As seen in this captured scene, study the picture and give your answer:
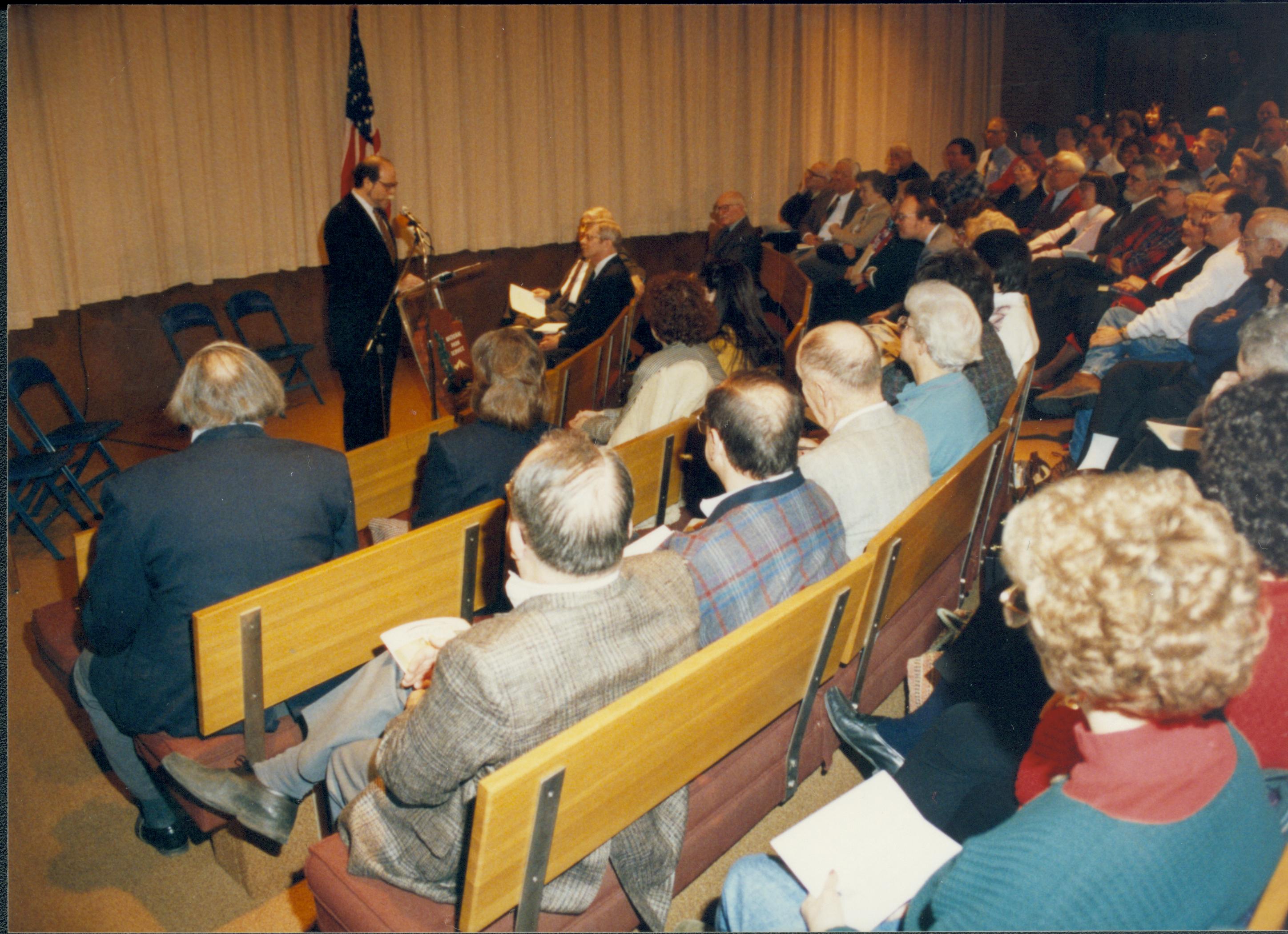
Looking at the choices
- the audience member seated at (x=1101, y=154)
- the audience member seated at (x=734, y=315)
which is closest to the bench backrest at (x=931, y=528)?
the audience member seated at (x=734, y=315)

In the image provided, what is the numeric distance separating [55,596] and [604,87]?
612 centimetres

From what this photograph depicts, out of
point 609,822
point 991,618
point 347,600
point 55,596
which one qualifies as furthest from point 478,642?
point 55,596

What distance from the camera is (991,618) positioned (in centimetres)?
231

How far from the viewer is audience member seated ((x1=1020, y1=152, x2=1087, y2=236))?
758 centimetres

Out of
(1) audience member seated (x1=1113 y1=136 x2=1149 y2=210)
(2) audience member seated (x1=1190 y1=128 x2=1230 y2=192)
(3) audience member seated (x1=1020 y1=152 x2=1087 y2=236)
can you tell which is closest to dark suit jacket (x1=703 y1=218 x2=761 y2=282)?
(3) audience member seated (x1=1020 y1=152 x2=1087 y2=236)

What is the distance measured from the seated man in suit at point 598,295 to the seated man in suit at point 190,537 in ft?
8.69

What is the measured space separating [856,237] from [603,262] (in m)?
2.95

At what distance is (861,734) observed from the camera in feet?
6.75

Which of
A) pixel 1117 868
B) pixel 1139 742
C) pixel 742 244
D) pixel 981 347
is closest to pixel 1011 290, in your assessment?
pixel 981 347

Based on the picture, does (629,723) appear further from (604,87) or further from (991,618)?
(604,87)

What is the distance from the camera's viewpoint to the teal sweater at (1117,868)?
3.54ft

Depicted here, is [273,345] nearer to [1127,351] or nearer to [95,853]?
[95,853]

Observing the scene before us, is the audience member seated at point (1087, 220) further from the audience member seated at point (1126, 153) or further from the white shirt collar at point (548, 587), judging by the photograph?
the white shirt collar at point (548, 587)

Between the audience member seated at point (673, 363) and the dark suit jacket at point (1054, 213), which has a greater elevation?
the dark suit jacket at point (1054, 213)
